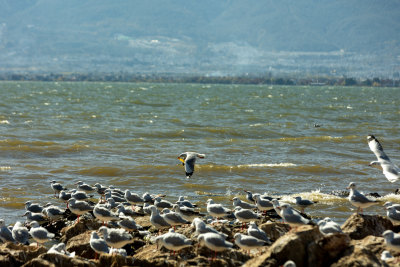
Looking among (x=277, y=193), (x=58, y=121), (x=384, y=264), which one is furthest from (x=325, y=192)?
(x=58, y=121)

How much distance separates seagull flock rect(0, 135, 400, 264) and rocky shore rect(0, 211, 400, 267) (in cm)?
17

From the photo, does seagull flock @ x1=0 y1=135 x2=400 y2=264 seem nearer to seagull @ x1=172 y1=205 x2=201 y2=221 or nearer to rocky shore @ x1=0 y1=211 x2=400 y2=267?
seagull @ x1=172 y1=205 x2=201 y2=221

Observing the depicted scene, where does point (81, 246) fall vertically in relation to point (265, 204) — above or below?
below

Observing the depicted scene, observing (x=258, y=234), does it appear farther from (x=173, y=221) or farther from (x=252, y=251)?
(x=173, y=221)

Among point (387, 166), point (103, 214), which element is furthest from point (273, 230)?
point (387, 166)

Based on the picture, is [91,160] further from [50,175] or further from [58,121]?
[58,121]

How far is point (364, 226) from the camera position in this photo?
9719mm

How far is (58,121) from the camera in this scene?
40.3m

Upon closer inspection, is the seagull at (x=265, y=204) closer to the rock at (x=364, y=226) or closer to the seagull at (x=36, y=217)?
the rock at (x=364, y=226)

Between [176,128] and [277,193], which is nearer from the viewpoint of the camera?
[277,193]

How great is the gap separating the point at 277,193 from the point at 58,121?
26.6 m

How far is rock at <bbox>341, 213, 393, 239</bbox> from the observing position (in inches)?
378

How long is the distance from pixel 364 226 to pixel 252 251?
2.00 m

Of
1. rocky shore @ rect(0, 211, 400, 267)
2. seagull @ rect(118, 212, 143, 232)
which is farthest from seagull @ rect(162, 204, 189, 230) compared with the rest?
seagull @ rect(118, 212, 143, 232)
